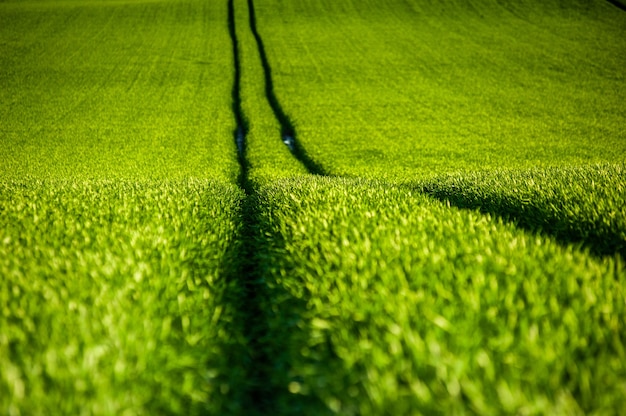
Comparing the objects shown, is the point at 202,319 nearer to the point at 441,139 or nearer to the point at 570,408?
the point at 570,408

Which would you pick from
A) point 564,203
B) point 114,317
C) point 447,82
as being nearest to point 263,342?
point 114,317

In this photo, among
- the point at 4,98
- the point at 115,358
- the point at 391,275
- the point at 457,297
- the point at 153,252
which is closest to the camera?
the point at 115,358

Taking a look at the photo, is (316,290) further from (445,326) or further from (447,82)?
(447,82)

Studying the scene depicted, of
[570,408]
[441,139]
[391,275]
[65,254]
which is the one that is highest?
[570,408]

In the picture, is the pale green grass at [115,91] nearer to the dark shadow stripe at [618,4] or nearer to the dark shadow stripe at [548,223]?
the dark shadow stripe at [548,223]

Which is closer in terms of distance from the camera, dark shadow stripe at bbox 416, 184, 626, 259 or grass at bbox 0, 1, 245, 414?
grass at bbox 0, 1, 245, 414

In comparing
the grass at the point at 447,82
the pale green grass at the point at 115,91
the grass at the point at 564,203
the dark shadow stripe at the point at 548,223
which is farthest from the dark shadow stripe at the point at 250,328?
the pale green grass at the point at 115,91

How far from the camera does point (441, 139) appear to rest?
1880cm

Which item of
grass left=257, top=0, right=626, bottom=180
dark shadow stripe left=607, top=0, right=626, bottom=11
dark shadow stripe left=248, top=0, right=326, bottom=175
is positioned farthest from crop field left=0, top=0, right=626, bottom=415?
dark shadow stripe left=607, top=0, right=626, bottom=11

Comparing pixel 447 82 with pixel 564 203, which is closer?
pixel 564 203

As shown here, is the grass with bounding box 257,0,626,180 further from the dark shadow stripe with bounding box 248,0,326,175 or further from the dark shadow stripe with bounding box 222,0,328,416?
the dark shadow stripe with bounding box 222,0,328,416

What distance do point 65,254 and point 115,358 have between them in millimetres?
1942

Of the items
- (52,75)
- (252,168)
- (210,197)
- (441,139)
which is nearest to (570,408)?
(210,197)

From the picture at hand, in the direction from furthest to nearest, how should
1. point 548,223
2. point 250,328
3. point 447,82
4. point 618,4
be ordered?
point 618,4
point 447,82
point 548,223
point 250,328
